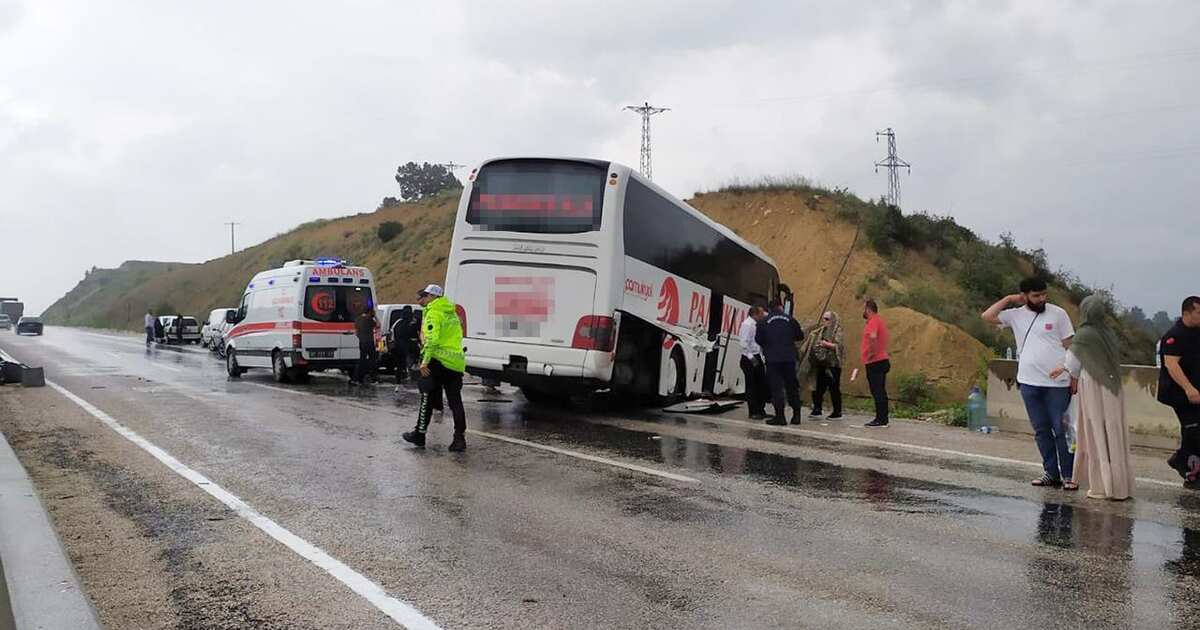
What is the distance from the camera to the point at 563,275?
1301 cm

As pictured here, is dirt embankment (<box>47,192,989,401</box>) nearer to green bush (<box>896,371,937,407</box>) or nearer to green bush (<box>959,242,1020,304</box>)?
green bush (<box>959,242,1020,304</box>)

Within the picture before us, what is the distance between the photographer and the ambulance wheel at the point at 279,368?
19625 mm

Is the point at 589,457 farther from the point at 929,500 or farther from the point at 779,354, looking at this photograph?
the point at 779,354

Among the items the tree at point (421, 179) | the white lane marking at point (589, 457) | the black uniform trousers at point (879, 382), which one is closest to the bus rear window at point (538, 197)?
the white lane marking at point (589, 457)

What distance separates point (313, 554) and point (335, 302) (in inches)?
570

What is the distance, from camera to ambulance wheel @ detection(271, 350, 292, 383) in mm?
19625

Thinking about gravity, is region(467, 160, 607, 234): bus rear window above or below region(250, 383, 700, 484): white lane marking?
above

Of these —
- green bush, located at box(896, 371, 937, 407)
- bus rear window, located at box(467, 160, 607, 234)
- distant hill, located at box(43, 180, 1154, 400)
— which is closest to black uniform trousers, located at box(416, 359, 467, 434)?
bus rear window, located at box(467, 160, 607, 234)

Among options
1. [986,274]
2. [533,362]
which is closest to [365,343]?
[533,362]

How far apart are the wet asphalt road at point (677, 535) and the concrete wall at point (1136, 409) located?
3105 millimetres

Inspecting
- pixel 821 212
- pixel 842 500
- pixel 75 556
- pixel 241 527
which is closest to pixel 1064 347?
pixel 842 500

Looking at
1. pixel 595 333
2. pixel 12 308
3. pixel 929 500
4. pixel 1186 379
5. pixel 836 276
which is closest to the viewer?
pixel 929 500

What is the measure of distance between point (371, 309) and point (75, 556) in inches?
560

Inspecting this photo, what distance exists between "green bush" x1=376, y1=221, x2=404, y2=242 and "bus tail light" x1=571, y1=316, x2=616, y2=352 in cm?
6069
